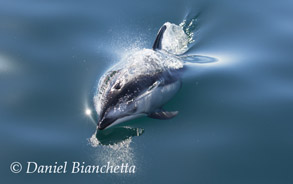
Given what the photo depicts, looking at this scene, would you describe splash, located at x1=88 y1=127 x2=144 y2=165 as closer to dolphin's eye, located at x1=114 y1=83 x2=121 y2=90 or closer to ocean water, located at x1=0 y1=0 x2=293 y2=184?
ocean water, located at x1=0 y1=0 x2=293 y2=184

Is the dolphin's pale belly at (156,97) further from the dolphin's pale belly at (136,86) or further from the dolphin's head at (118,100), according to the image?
the dolphin's head at (118,100)

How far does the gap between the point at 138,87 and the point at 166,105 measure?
2.68 ft

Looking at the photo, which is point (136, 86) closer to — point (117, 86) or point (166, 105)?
point (117, 86)

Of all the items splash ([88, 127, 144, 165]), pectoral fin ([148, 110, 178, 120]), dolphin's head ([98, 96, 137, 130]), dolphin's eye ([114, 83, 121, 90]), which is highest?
dolphin's eye ([114, 83, 121, 90])

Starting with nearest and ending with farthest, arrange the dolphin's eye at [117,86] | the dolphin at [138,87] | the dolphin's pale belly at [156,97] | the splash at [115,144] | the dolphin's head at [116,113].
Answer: the splash at [115,144]
the dolphin's head at [116,113]
the dolphin at [138,87]
the dolphin's eye at [117,86]
the dolphin's pale belly at [156,97]

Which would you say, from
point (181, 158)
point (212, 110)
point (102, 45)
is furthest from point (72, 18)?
point (181, 158)

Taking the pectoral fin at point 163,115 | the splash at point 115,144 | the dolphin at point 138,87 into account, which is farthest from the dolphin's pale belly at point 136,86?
the splash at point 115,144

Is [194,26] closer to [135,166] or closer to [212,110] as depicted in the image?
[212,110]

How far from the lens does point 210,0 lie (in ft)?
34.9

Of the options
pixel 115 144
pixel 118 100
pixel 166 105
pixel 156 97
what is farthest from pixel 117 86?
pixel 166 105

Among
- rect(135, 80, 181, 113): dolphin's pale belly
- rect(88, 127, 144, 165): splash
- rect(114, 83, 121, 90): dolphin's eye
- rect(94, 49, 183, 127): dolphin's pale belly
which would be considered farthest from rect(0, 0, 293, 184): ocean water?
rect(114, 83, 121, 90): dolphin's eye

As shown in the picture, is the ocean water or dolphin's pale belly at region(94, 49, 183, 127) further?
dolphin's pale belly at region(94, 49, 183, 127)

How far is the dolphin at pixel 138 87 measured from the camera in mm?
6280

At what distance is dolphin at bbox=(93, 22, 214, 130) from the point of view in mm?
6280
